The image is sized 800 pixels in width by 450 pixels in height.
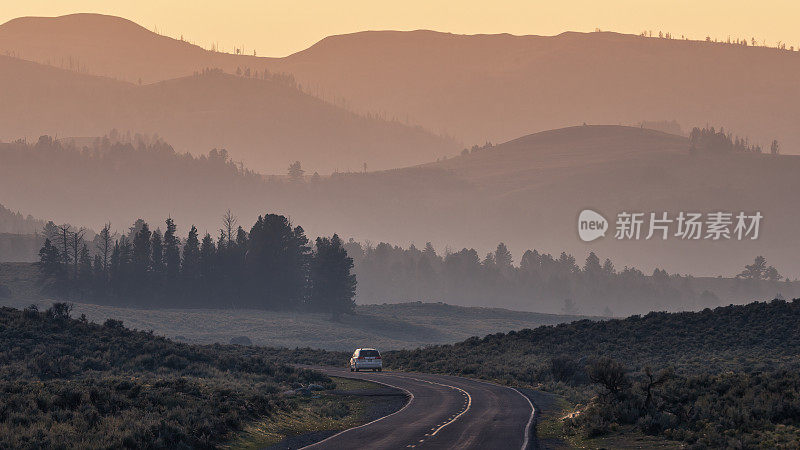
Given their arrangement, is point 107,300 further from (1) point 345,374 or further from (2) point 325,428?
(2) point 325,428

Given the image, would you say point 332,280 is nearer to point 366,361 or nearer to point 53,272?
point 53,272

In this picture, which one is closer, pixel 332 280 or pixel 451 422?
pixel 451 422

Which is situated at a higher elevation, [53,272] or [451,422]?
[53,272]

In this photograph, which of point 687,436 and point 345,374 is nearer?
point 687,436

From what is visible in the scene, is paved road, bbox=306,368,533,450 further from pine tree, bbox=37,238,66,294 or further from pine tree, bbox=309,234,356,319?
pine tree, bbox=37,238,66,294

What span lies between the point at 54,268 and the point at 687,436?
175605 mm

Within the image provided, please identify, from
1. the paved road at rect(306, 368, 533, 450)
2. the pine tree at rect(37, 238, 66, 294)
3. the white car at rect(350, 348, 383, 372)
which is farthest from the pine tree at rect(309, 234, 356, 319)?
the paved road at rect(306, 368, 533, 450)

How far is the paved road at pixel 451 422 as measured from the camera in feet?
119

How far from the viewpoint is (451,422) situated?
43.4 metres

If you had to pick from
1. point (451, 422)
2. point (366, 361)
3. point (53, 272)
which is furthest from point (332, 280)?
point (451, 422)

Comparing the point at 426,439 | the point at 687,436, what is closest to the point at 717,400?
the point at 687,436

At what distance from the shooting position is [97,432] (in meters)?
32.9

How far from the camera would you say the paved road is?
119 ft

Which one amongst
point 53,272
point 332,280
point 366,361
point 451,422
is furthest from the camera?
point 332,280
